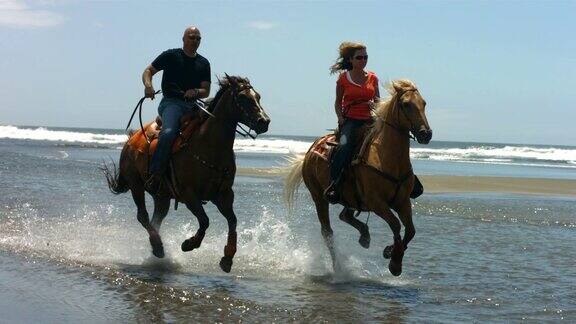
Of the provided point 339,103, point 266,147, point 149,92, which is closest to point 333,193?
point 339,103

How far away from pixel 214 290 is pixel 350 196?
2.34 m

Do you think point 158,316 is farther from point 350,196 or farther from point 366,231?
point 366,231

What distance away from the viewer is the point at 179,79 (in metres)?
9.34

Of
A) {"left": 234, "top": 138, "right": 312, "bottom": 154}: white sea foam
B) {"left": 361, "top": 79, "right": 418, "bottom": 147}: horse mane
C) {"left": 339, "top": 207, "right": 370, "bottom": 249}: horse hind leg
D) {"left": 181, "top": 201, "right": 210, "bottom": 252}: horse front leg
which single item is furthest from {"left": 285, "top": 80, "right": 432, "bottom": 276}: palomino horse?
{"left": 234, "top": 138, "right": 312, "bottom": 154}: white sea foam

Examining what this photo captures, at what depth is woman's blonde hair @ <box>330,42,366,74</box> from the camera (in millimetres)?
9203

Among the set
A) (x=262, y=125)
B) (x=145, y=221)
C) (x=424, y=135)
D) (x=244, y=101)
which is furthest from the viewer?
(x=145, y=221)

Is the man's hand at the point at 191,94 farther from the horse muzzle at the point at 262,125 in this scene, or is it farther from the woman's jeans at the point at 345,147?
the woman's jeans at the point at 345,147

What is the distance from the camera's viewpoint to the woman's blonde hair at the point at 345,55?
362 inches

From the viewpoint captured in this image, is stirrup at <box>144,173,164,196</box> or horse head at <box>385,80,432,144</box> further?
stirrup at <box>144,173,164,196</box>

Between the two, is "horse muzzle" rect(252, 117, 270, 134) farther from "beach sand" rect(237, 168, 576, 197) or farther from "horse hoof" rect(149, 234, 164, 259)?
"beach sand" rect(237, 168, 576, 197)

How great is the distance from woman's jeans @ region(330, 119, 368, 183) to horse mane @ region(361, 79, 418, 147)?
0.22m

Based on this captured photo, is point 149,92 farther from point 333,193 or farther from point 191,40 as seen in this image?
point 333,193

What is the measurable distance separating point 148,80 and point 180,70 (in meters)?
0.41

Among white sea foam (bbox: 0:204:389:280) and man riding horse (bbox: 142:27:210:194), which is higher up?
man riding horse (bbox: 142:27:210:194)
